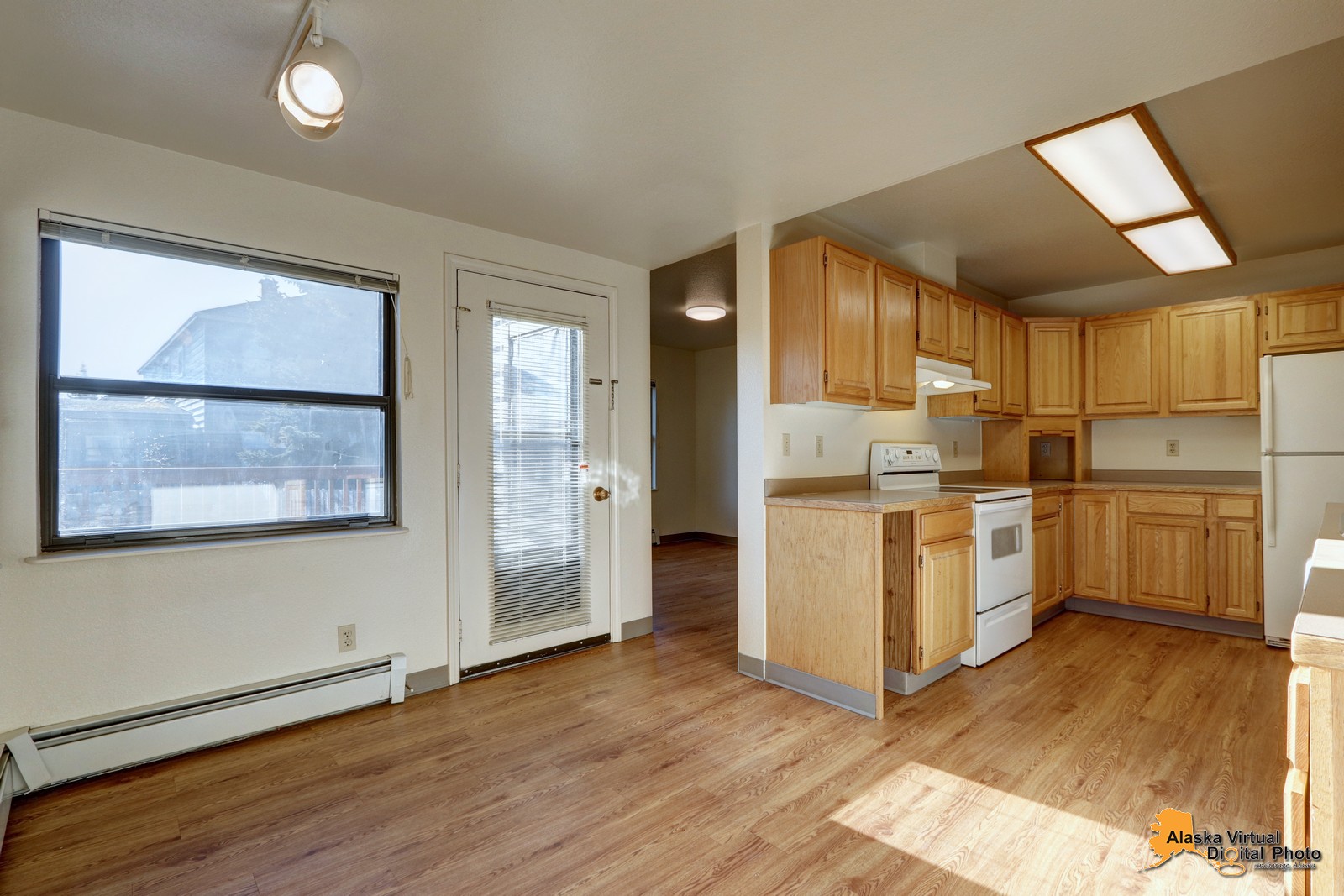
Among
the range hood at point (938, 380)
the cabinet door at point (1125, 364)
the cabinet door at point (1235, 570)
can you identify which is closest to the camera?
the range hood at point (938, 380)

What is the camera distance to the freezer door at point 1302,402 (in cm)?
340

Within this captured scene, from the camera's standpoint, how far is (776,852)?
1841 mm

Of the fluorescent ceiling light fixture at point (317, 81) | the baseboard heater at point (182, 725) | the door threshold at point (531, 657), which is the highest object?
the fluorescent ceiling light fixture at point (317, 81)

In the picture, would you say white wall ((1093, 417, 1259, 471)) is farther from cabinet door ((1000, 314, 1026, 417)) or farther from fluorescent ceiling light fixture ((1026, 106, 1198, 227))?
fluorescent ceiling light fixture ((1026, 106, 1198, 227))

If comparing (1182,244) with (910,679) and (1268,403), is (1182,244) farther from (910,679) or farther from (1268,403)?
(910,679)

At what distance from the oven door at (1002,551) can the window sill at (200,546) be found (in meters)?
2.91

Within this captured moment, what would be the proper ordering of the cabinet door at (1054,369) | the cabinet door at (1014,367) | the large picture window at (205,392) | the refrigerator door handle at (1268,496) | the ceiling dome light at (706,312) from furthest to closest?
Answer: the ceiling dome light at (706,312), the cabinet door at (1054,369), the cabinet door at (1014,367), the refrigerator door handle at (1268,496), the large picture window at (205,392)

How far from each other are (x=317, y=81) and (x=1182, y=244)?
14.3ft

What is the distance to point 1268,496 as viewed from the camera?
3.59m

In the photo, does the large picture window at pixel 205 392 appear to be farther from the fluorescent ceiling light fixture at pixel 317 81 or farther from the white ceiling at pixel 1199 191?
the white ceiling at pixel 1199 191

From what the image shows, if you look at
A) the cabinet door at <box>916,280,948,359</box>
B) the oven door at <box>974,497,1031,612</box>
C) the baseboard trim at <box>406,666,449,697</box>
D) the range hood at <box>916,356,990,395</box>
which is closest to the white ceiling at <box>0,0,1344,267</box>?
the cabinet door at <box>916,280,948,359</box>

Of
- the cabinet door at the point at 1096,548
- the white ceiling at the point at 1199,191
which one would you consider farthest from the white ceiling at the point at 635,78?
the cabinet door at the point at 1096,548

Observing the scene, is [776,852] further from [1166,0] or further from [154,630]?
[1166,0]

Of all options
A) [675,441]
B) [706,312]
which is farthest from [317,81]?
[675,441]
